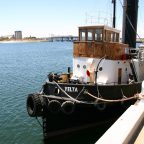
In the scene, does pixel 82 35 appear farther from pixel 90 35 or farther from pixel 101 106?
pixel 101 106

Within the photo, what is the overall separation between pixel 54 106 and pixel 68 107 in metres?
0.65

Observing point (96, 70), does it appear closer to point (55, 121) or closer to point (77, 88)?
point (77, 88)

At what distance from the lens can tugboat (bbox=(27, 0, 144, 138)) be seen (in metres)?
13.2

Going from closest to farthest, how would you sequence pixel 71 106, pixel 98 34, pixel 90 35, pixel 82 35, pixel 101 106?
1. pixel 71 106
2. pixel 101 106
3. pixel 98 34
4. pixel 90 35
5. pixel 82 35

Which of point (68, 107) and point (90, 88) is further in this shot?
point (90, 88)

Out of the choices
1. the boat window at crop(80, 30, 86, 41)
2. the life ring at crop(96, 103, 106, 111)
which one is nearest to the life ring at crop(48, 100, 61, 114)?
the life ring at crop(96, 103, 106, 111)

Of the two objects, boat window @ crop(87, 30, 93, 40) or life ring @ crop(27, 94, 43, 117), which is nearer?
life ring @ crop(27, 94, 43, 117)

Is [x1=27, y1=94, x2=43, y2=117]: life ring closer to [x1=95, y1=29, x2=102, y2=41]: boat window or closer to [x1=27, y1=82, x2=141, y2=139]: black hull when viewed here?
[x1=27, y1=82, x2=141, y2=139]: black hull

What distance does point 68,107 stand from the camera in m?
13.1

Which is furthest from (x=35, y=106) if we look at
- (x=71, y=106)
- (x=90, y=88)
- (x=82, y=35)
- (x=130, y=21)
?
(x=130, y=21)

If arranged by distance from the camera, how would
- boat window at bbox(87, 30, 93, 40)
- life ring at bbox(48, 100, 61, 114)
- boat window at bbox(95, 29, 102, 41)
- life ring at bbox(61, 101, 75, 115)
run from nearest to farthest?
life ring at bbox(61, 101, 75, 115) < life ring at bbox(48, 100, 61, 114) < boat window at bbox(95, 29, 102, 41) < boat window at bbox(87, 30, 93, 40)

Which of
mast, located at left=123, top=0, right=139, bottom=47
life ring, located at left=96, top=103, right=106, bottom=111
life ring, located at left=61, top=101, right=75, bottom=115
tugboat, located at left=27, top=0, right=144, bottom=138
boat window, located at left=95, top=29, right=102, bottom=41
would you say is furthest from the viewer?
mast, located at left=123, top=0, right=139, bottom=47

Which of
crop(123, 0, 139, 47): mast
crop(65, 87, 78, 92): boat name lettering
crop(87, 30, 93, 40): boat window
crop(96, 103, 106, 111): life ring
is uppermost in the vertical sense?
crop(123, 0, 139, 47): mast

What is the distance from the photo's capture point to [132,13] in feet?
60.5
